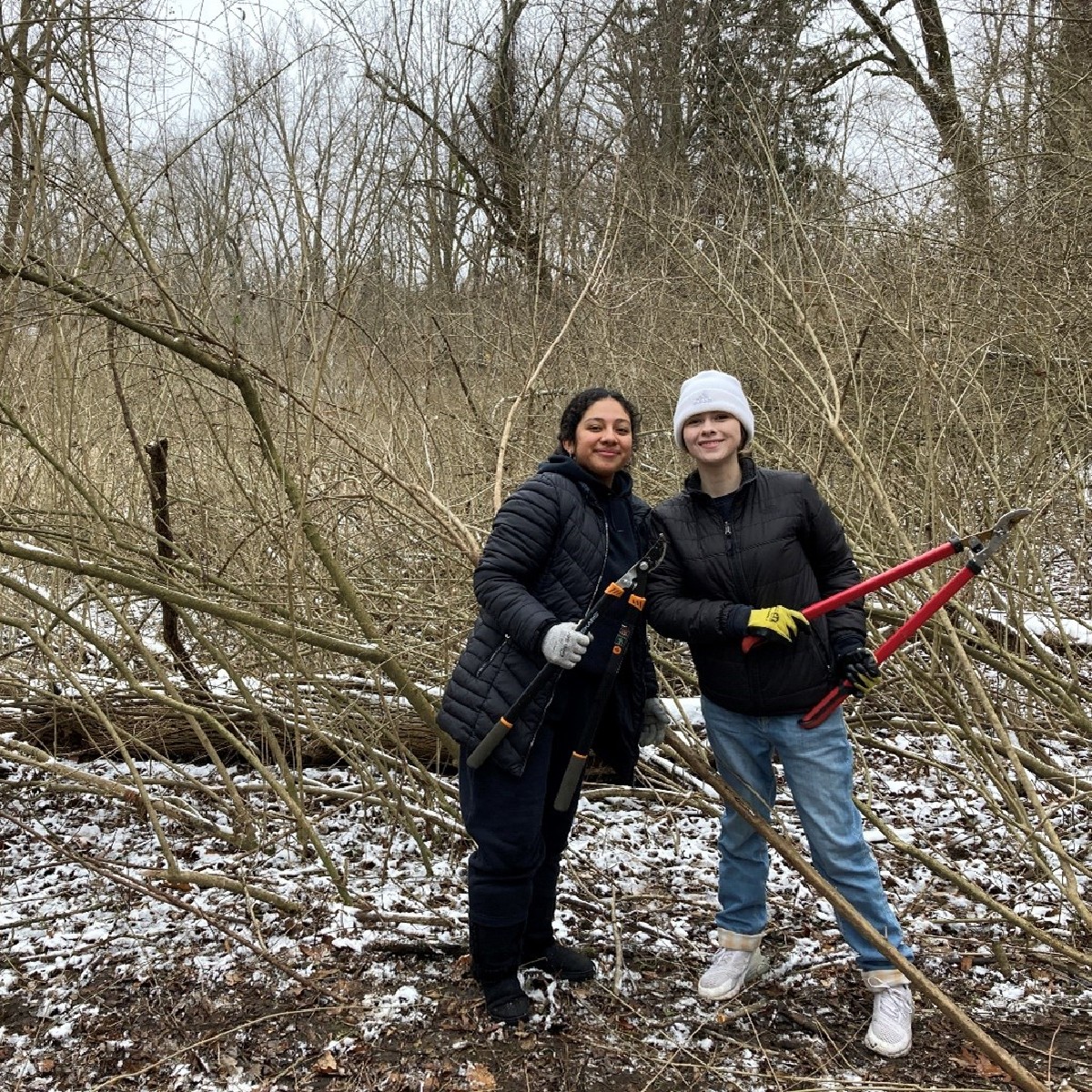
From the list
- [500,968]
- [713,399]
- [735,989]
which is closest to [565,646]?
[713,399]

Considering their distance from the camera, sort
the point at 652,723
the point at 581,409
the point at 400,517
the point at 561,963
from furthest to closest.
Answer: the point at 400,517 → the point at 561,963 → the point at 652,723 → the point at 581,409

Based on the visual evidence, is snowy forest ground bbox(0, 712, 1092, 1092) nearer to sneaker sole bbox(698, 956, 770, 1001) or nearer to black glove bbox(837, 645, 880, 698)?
sneaker sole bbox(698, 956, 770, 1001)

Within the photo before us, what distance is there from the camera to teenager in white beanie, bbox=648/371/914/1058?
8.45 feet

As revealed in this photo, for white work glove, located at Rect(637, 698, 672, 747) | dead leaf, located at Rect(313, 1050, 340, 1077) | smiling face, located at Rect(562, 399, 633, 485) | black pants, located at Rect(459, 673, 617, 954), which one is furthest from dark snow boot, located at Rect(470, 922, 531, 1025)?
smiling face, located at Rect(562, 399, 633, 485)

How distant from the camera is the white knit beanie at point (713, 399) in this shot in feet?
8.50

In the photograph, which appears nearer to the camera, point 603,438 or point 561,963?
point 603,438

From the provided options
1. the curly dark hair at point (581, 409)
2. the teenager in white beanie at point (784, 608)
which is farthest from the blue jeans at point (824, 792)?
the curly dark hair at point (581, 409)

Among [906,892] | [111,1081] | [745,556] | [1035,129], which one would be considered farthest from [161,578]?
[1035,129]

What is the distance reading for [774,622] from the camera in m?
2.44

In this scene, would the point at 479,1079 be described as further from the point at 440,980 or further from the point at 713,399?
→ the point at 713,399

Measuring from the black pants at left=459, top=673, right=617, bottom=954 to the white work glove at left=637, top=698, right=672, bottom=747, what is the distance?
13cm

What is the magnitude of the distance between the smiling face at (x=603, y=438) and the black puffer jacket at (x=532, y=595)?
0.14ft

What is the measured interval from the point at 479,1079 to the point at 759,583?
5.11 ft

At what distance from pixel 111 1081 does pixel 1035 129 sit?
7708 millimetres
